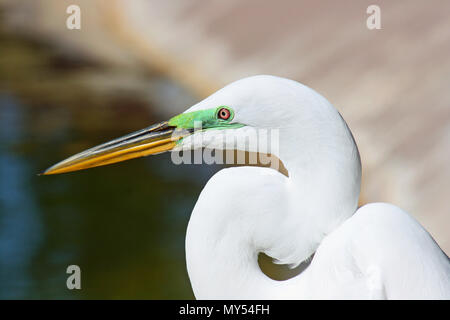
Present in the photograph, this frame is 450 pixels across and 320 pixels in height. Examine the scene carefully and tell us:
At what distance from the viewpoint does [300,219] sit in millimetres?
1203

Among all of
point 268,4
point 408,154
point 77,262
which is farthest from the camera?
point 268,4

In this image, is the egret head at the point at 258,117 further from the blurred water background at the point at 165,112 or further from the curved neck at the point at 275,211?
the blurred water background at the point at 165,112

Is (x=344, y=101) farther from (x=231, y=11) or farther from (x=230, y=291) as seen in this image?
(x=230, y=291)

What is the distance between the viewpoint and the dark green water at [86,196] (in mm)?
2789

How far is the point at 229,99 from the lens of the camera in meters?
1.19

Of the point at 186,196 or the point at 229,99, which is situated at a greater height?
the point at 186,196

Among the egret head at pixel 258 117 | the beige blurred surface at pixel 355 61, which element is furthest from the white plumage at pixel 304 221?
the beige blurred surface at pixel 355 61

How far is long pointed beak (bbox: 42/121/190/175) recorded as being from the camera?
1307mm

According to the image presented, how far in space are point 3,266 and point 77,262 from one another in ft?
1.36

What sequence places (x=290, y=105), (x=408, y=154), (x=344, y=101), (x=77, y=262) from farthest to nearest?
(x=344, y=101)
(x=408, y=154)
(x=77, y=262)
(x=290, y=105)

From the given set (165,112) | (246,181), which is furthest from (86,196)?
(246,181)

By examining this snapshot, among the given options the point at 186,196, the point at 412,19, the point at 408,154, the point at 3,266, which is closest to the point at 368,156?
the point at 408,154

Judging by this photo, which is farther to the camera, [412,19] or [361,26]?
[361,26]

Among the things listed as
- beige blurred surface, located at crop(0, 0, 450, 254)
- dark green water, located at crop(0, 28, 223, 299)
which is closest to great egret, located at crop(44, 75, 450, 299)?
dark green water, located at crop(0, 28, 223, 299)
